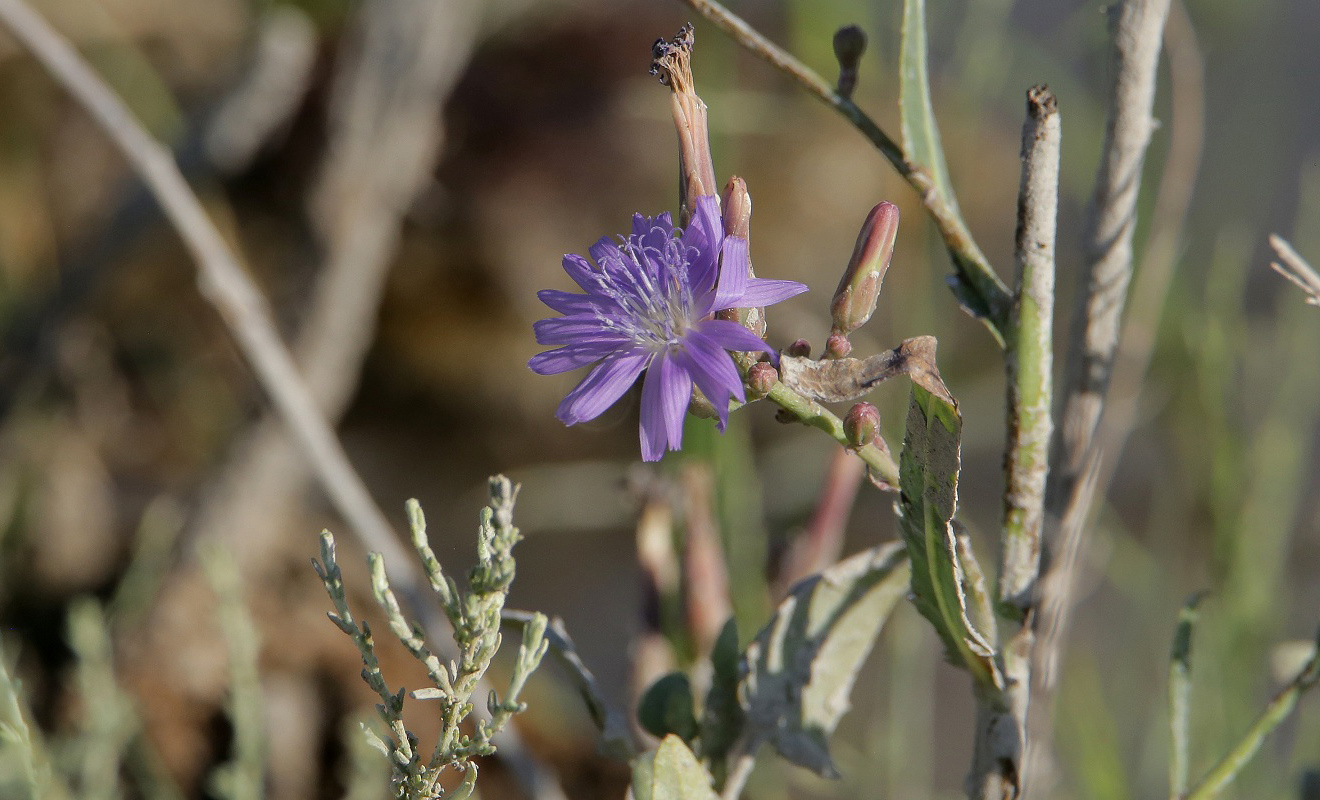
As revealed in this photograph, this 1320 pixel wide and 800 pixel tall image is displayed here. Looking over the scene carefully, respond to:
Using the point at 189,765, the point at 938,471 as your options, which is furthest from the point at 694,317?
the point at 189,765

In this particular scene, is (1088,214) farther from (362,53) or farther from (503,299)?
(503,299)

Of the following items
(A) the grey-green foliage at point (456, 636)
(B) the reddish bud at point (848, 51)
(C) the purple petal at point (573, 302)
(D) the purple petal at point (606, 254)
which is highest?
(B) the reddish bud at point (848, 51)

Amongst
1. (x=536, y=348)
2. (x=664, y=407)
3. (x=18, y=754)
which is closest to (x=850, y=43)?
(x=664, y=407)

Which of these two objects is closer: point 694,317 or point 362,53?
point 694,317

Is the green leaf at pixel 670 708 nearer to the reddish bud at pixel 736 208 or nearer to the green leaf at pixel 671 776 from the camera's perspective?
the green leaf at pixel 671 776

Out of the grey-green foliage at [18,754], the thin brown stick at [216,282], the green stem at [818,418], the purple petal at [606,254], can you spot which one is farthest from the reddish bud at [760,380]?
the thin brown stick at [216,282]
